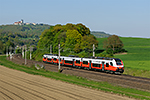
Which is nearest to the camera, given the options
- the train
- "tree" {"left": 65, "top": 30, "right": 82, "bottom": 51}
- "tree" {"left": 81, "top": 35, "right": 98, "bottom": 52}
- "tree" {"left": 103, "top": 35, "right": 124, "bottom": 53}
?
the train

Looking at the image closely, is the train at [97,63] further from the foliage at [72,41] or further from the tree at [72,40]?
the tree at [72,40]

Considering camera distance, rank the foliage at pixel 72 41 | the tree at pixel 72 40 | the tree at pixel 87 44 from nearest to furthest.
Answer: the tree at pixel 87 44
the foliage at pixel 72 41
the tree at pixel 72 40

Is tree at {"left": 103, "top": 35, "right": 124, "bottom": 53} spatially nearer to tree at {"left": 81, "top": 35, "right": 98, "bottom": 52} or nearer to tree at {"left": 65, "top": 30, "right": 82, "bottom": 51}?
tree at {"left": 81, "top": 35, "right": 98, "bottom": 52}

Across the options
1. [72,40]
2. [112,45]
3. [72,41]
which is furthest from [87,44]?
[112,45]

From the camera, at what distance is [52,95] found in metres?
23.2

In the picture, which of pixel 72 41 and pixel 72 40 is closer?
pixel 72 41

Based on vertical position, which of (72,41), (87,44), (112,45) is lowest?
(112,45)

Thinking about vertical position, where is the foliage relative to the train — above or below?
above

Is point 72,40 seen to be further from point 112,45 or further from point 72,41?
point 112,45

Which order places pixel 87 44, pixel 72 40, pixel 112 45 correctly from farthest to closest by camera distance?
1. pixel 72 40
2. pixel 87 44
3. pixel 112 45

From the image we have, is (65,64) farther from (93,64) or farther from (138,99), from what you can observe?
(138,99)

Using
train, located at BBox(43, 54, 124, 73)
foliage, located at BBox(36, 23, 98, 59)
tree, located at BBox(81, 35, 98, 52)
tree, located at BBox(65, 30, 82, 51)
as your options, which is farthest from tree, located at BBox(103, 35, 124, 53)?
train, located at BBox(43, 54, 124, 73)

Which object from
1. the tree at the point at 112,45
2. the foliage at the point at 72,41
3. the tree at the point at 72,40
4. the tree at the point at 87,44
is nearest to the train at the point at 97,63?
the tree at the point at 87,44

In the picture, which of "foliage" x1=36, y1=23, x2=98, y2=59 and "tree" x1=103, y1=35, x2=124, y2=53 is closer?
"tree" x1=103, y1=35, x2=124, y2=53
